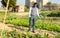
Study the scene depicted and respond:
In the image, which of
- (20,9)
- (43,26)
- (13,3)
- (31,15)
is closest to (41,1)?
(20,9)

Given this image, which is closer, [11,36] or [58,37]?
[58,37]

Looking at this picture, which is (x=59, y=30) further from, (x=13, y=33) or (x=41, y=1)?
(x=41, y=1)

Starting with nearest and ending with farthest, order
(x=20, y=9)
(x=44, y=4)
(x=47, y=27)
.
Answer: (x=47, y=27) → (x=20, y=9) → (x=44, y=4)

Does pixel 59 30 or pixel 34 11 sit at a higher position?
pixel 34 11

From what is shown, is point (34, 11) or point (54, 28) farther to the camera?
point (54, 28)

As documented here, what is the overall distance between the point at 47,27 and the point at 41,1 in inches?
1530

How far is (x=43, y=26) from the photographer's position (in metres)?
15.2

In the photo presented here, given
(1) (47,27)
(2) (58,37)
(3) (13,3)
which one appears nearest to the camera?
(2) (58,37)

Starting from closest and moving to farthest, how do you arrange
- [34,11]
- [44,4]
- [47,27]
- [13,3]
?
[34,11] < [47,27] < [13,3] < [44,4]

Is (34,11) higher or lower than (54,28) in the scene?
higher

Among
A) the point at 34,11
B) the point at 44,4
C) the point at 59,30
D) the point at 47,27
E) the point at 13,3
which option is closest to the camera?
the point at 34,11

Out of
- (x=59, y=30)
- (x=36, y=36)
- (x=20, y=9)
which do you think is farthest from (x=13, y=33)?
(x=20, y=9)

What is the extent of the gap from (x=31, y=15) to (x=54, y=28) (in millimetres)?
3389

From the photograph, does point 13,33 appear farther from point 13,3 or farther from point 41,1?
point 41,1
